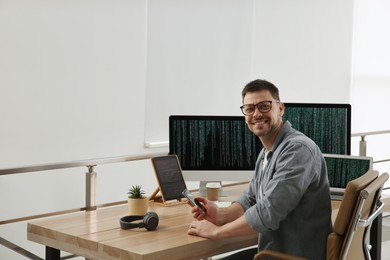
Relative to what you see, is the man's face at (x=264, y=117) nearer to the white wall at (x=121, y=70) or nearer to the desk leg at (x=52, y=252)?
the desk leg at (x=52, y=252)

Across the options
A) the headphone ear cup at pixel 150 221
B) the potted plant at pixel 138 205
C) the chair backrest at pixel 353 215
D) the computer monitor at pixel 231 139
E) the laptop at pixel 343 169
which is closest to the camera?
the chair backrest at pixel 353 215

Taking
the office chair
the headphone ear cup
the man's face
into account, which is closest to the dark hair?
the man's face

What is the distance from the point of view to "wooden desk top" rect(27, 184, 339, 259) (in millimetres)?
2322

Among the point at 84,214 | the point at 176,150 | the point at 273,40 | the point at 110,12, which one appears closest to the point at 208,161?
Answer: the point at 176,150

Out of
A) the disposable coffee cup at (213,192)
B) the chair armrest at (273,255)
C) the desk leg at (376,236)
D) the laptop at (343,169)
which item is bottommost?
the desk leg at (376,236)

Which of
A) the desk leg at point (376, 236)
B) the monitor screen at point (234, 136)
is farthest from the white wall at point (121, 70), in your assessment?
the desk leg at point (376, 236)

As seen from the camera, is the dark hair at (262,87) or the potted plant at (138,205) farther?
the potted plant at (138,205)

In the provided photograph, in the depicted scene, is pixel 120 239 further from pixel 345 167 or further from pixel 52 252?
pixel 345 167

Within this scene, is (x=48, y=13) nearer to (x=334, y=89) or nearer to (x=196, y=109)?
(x=196, y=109)

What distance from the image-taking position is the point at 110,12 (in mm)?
5875

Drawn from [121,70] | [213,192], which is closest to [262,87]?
[213,192]

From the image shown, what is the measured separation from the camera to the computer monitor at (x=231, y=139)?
130 inches

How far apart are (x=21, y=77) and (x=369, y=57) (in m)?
3.67

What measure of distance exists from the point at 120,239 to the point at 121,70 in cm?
370
